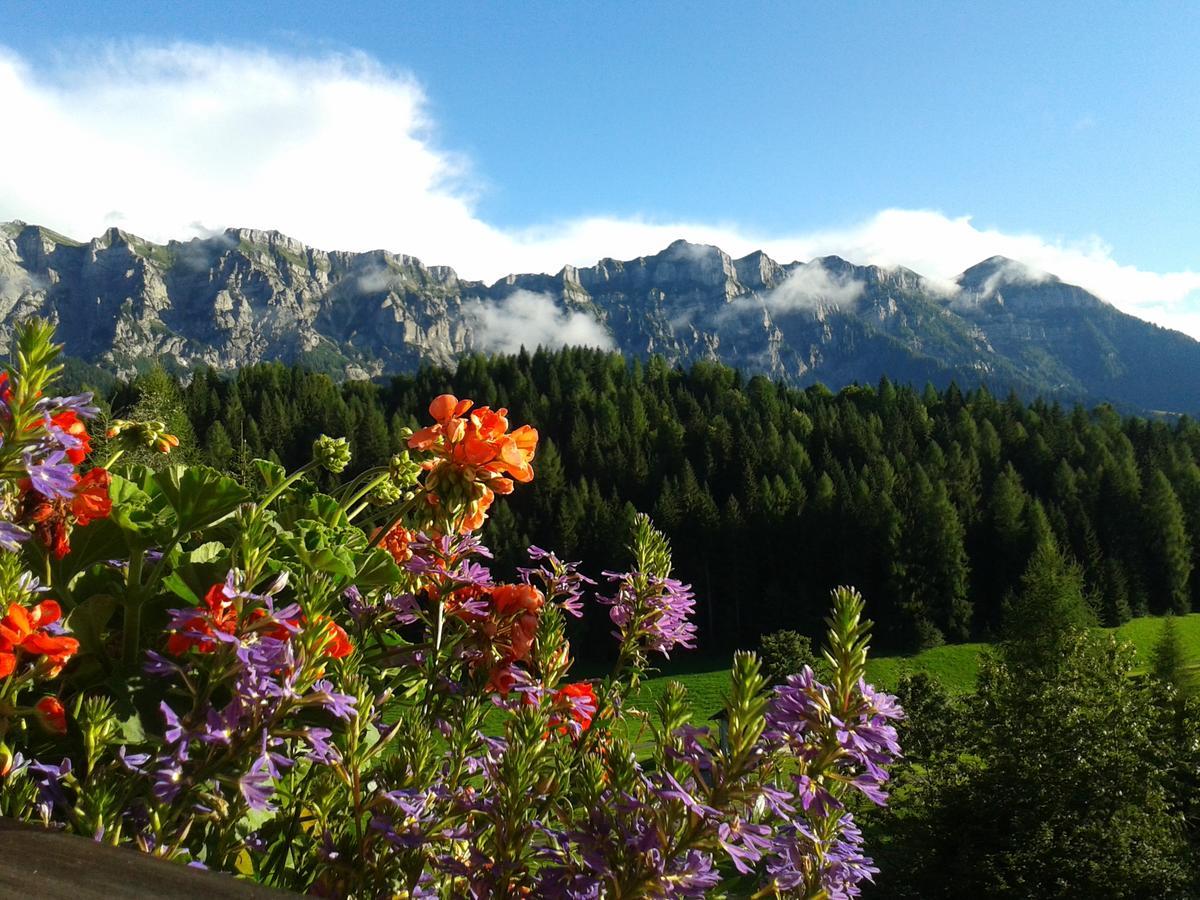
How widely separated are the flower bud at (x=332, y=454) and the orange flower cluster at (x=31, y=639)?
91cm

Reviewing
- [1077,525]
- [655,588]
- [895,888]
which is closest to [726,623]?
[1077,525]

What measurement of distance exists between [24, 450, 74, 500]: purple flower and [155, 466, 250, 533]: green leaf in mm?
284

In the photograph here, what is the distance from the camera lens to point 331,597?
1.13 meters

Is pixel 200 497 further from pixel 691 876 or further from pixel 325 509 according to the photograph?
pixel 691 876

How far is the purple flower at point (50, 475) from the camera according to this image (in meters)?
0.88

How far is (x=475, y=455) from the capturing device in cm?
157

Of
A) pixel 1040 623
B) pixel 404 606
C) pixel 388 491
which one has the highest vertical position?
pixel 388 491

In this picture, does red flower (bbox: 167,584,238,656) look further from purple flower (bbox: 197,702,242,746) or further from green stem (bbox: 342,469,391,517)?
green stem (bbox: 342,469,391,517)

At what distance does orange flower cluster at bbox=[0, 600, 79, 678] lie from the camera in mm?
934

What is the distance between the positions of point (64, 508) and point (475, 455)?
0.68m

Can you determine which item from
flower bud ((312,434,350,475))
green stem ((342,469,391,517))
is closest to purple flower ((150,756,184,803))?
green stem ((342,469,391,517))

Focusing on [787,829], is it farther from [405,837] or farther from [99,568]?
[99,568]

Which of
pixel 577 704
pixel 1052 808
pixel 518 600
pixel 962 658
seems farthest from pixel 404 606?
pixel 962 658

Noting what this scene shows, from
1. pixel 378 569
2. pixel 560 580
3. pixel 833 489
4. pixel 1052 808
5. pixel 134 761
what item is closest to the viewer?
pixel 134 761
